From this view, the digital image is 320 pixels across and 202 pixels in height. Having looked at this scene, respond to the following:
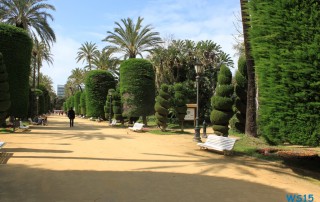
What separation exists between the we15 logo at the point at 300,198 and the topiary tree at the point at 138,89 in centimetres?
2167

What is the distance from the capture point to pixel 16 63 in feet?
70.0

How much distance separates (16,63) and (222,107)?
14.2m

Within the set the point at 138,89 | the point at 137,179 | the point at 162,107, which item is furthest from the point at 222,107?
the point at 138,89

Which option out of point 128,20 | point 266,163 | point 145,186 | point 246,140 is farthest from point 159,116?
point 128,20

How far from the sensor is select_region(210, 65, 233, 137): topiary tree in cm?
1631

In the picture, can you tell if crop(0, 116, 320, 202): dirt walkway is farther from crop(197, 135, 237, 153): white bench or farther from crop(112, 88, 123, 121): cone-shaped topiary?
crop(112, 88, 123, 121): cone-shaped topiary

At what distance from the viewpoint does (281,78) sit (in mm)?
8586

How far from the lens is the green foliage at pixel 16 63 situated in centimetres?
2100

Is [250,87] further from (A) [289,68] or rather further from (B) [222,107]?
(A) [289,68]

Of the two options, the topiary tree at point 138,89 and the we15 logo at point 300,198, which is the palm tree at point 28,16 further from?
the we15 logo at point 300,198

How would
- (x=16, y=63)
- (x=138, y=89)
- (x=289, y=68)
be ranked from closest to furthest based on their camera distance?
(x=289, y=68), (x=16, y=63), (x=138, y=89)

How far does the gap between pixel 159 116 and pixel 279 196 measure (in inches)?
634

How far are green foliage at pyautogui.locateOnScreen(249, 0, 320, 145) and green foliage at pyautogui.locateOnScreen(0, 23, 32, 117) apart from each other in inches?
686

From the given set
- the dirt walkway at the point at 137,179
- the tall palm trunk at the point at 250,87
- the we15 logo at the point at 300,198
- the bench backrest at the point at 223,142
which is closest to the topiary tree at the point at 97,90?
the tall palm trunk at the point at 250,87
